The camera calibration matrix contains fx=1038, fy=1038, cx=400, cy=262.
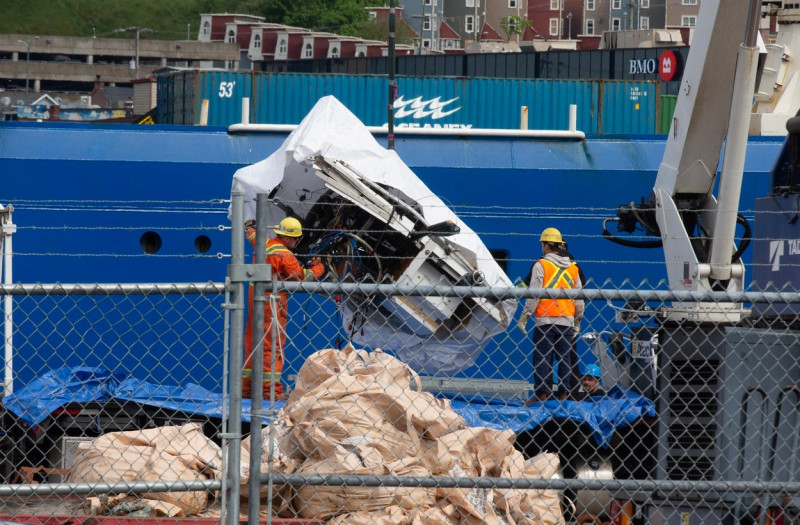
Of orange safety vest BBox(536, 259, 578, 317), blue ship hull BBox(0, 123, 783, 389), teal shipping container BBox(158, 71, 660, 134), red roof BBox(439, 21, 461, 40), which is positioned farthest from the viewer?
red roof BBox(439, 21, 461, 40)

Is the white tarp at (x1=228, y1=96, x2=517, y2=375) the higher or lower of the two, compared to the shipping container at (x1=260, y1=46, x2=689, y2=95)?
lower

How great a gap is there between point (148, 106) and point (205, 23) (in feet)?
136

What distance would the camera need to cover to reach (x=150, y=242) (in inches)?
499

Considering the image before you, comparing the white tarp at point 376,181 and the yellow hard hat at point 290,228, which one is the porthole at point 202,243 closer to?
the white tarp at point 376,181

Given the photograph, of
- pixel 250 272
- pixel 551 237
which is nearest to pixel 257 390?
pixel 250 272

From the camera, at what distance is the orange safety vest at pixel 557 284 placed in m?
9.41

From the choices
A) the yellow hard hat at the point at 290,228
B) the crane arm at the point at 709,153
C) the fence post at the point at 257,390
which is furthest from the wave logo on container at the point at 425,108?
the fence post at the point at 257,390

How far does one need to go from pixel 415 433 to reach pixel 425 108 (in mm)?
13128

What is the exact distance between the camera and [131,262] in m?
12.4

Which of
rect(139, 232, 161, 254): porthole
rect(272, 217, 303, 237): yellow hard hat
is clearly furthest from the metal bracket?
rect(139, 232, 161, 254): porthole

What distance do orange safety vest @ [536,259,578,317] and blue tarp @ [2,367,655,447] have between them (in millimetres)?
1580

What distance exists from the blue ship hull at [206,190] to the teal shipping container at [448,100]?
503cm

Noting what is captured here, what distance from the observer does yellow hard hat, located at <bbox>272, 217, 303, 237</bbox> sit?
903cm

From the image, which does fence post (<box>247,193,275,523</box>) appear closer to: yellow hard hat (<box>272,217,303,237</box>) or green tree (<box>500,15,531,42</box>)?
yellow hard hat (<box>272,217,303,237</box>)
